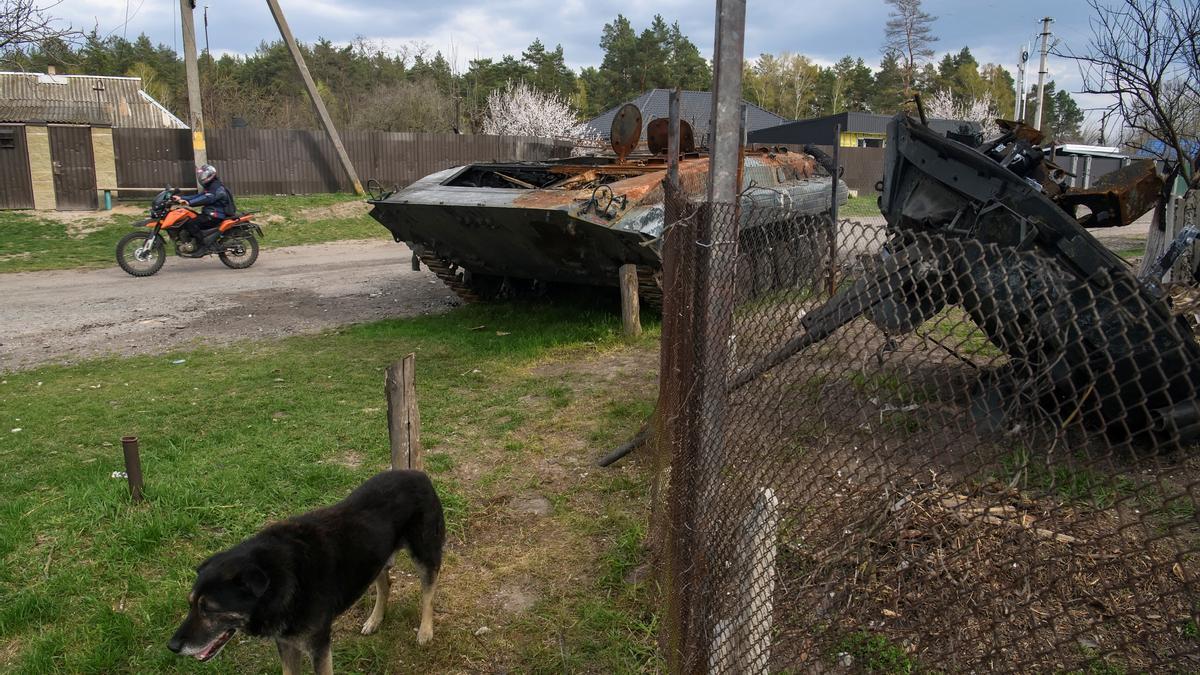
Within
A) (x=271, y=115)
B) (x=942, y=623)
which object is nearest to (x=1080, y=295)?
(x=942, y=623)

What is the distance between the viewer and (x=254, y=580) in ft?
7.91

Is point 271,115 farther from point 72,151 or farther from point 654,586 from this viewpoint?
point 654,586

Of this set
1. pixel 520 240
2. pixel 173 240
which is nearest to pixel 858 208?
pixel 173 240

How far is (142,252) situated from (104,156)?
29.8 feet

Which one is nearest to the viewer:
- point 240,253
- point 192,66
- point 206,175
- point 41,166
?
point 206,175

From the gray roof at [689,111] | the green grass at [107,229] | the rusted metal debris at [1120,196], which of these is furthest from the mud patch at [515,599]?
the gray roof at [689,111]

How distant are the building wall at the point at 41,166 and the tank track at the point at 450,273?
12.8m

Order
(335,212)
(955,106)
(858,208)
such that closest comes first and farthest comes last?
(335,212), (858,208), (955,106)

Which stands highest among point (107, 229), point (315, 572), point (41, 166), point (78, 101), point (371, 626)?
point (78, 101)

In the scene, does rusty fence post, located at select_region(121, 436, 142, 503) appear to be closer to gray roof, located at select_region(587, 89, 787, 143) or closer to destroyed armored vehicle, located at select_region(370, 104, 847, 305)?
destroyed armored vehicle, located at select_region(370, 104, 847, 305)

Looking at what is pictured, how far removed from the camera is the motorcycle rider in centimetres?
1162

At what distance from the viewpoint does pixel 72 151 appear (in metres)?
17.8

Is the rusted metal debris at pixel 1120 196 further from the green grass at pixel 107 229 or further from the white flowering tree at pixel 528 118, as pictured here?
the white flowering tree at pixel 528 118

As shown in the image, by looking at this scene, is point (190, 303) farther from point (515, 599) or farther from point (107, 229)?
point (515, 599)
